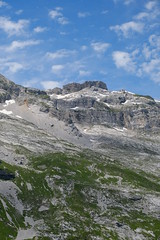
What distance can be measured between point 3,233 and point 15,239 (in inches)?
294

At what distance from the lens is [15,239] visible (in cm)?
19175

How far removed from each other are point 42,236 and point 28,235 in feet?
24.5

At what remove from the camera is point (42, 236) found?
200 meters

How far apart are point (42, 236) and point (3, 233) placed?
20.8 metres

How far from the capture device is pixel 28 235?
198625 mm

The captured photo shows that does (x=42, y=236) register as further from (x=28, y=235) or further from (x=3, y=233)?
(x=3, y=233)

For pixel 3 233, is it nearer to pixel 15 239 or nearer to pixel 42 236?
pixel 15 239

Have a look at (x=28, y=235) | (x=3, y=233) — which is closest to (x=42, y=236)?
(x=28, y=235)

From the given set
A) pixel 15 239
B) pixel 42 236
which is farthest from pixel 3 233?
pixel 42 236

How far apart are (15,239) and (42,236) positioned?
50.1ft

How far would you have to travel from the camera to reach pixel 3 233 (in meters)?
194
